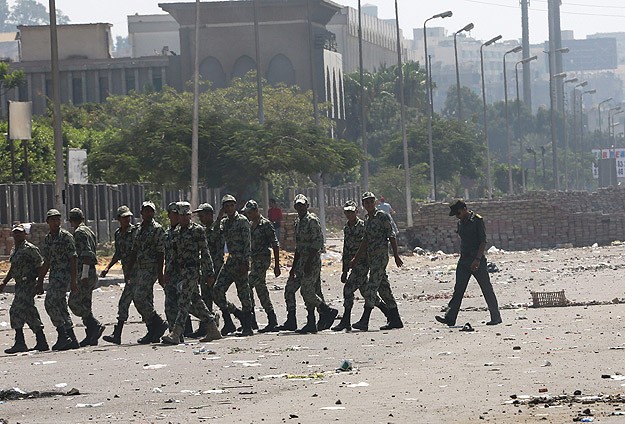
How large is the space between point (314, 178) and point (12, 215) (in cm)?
1355

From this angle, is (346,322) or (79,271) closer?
(79,271)

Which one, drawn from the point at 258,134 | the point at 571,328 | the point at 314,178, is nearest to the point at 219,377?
the point at 571,328

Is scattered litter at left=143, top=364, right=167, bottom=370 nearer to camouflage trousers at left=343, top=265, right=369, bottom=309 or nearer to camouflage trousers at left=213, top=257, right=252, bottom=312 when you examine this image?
camouflage trousers at left=213, top=257, right=252, bottom=312

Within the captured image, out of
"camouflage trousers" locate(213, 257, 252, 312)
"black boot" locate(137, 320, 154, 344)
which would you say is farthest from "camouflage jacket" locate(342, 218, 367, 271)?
"black boot" locate(137, 320, 154, 344)

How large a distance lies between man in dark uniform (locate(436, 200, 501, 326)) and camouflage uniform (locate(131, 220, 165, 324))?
349 centimetres

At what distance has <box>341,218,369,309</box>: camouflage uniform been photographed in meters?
19.0

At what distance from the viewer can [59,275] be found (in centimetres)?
1769

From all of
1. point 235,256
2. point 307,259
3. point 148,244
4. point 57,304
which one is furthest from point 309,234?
point 57,304

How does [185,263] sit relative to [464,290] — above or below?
above

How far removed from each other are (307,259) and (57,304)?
2962 mm

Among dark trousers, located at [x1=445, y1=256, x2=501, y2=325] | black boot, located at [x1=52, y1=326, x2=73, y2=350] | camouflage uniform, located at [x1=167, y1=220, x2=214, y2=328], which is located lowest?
black boot, located at [x1=52, y1=326, x2=73, y2=350]

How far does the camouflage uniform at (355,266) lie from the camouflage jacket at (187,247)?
82.2 inches

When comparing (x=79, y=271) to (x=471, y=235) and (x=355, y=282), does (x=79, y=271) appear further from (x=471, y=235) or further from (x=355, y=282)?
(x=471, y=235)

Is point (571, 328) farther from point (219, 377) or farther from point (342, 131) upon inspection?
point (342, 131)
